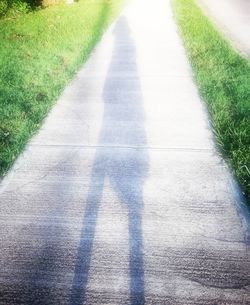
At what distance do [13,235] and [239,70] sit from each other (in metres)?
5.33

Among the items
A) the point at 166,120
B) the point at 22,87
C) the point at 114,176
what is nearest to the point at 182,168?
the point at 114,176

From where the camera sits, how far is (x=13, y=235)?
9.46 feet

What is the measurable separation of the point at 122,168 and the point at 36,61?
14.5 ft

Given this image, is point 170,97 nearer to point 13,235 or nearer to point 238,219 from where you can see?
point 238,219

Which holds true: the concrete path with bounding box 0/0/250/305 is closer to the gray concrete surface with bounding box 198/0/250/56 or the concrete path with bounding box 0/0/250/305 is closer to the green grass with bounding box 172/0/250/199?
the green grass with bounding box 172/0/250/199

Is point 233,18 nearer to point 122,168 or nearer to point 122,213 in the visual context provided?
point 122,168

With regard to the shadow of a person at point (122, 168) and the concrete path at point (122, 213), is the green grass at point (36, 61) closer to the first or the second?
the concrete path at point (122, 213)

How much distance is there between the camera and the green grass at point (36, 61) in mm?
4551

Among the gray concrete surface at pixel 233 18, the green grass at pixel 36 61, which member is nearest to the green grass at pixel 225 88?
the gray concrete surface at pixel 233 18

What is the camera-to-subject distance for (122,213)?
3094 millimetres

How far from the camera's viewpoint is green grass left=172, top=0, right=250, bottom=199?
388 centimetres

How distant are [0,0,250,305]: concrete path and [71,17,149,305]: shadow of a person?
0.03ft

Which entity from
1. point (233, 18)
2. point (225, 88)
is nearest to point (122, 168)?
point (225, 88)

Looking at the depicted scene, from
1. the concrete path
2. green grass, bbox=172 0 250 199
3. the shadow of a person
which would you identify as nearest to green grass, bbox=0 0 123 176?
the concrete path
